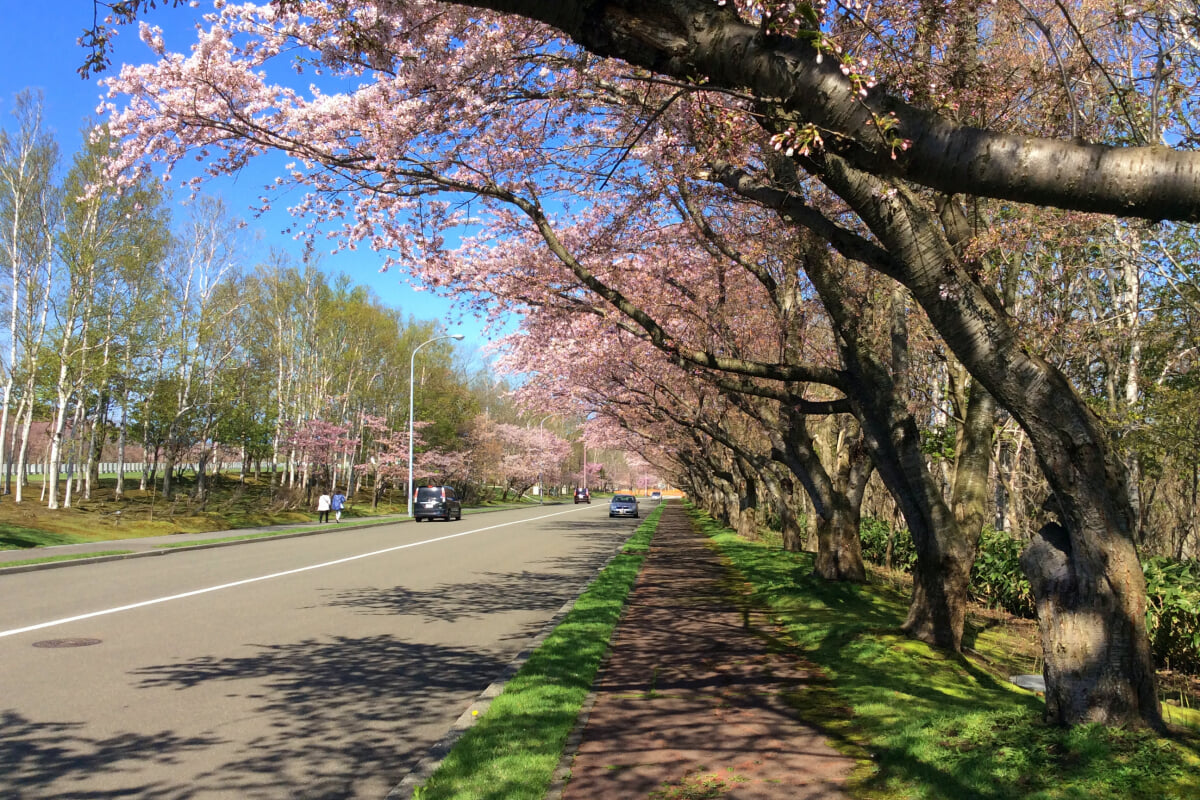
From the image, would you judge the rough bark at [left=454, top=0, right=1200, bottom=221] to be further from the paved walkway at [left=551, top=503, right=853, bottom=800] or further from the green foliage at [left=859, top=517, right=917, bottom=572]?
the green foliage at [left=859, top=517, right=917, bottom=572]

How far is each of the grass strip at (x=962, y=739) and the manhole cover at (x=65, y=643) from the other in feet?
24.1

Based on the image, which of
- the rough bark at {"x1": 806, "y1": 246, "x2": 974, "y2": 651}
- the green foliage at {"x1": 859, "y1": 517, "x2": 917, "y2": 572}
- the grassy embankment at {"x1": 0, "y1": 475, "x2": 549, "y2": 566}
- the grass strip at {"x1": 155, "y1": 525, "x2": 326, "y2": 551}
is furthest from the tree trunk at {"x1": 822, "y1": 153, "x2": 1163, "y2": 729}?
the grass strip at {"x1": 155, "y1": 525, "x2": 326, "y2": 551}

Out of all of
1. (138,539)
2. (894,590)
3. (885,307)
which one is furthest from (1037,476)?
(138,539)

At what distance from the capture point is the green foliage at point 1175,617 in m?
8.82

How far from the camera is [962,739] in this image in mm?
4766

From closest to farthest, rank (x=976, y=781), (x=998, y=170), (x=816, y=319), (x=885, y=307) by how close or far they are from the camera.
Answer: (x=998, y=170) → (x=976, y=781) → (x=885, y=307) → (x=816, y=319)

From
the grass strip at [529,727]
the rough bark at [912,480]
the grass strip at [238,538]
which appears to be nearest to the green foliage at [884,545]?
the rough bark at [912,480]

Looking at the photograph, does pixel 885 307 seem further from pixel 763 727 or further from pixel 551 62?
pixel 763 727

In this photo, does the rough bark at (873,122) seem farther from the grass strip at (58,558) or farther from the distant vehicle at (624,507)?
the distant vehicle at (624,507)

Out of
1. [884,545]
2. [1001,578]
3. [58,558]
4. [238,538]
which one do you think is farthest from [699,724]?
[238,538]

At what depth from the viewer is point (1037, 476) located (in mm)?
17344

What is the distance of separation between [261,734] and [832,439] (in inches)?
536

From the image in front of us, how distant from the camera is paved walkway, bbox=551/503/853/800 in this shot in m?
4.45

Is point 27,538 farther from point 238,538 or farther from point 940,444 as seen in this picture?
point 940,444
